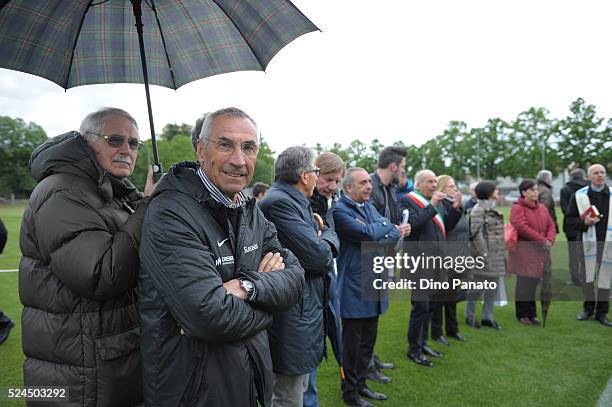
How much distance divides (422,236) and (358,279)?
1.67 meters

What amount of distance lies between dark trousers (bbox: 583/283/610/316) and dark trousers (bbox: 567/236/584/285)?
384mm

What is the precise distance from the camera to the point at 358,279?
4.27 m

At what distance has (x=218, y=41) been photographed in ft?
9.04

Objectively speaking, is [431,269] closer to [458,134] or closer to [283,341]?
[283,341]

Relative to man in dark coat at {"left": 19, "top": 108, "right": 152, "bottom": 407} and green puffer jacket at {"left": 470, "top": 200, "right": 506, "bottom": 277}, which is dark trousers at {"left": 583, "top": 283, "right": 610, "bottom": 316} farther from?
man in dark coat at {"left": 19, "top": 108, "right": 152, "bottom": 407}

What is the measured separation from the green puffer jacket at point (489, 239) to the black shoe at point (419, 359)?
2.10 metres

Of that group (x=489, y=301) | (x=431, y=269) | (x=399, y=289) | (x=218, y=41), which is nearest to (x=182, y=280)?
(x=218, y=41)

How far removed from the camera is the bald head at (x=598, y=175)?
281 inches

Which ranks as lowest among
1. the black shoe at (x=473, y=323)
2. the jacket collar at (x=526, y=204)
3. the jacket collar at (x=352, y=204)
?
the black shoe at (x=473, y=323)

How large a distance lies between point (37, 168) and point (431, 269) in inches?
192

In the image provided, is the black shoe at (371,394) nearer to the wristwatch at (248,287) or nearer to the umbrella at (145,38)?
the wristwatch at (248,287)

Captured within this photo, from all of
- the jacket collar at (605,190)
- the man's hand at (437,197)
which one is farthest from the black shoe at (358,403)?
the jacket collar at (605,190)

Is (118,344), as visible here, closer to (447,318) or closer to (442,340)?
(442,340)

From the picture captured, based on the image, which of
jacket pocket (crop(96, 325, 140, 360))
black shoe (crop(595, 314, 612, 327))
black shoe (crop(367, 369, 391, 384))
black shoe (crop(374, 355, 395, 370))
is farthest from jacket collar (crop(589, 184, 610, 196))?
jacket pocket (crop(96, 325, 140, 360))
